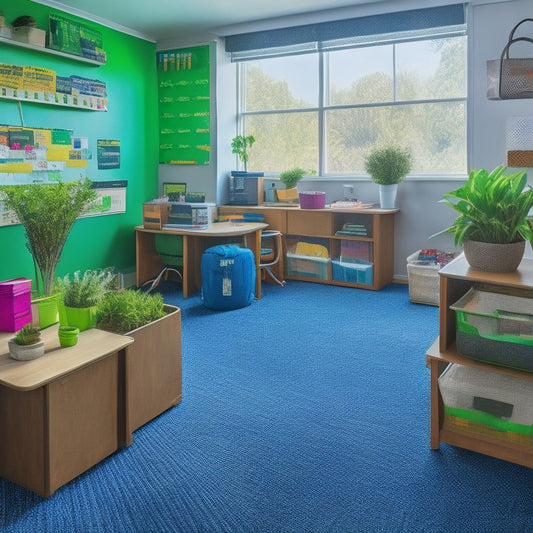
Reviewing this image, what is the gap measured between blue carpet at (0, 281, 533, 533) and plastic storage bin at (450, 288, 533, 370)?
18.5 inches

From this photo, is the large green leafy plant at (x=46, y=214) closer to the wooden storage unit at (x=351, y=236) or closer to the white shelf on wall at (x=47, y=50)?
the white shelf on wall at (x=47, y=50)

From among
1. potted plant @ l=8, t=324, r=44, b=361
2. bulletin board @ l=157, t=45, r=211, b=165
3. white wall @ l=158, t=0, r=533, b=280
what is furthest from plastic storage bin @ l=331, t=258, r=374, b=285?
potted plant @ l=8, t=324, r=44, b=361

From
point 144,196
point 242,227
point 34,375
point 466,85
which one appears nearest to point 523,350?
point 34,375

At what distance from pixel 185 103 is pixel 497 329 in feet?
15.1

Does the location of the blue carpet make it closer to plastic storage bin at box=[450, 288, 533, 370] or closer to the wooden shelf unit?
plastic storage bin at box=[450, 288, 533, 370]

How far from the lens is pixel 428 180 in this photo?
16.7 ft

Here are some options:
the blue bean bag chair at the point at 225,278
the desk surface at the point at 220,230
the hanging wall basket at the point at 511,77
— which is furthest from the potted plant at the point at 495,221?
the desk surface at the point at 220,230

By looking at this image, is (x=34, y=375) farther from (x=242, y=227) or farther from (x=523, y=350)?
(x=242, y=227)

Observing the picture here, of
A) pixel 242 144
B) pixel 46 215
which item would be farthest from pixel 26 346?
pixel 242 144

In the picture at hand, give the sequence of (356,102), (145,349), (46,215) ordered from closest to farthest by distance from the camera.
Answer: (145,349) < (46,215) < (356,102)

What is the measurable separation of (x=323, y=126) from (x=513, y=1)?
2050mm

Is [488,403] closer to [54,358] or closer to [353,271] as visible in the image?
[54,358]

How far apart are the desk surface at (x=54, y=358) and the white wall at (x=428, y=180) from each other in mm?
3680

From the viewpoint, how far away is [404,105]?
525 centimetres
